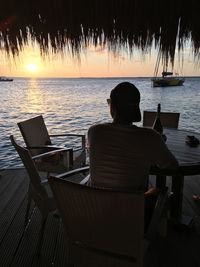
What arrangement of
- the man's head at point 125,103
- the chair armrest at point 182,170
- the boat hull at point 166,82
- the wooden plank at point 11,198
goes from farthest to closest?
the boat hull at point 166,82
the wooden plank at point 11,198
the chair armrest at point 182,170
the man's head at point 125,103

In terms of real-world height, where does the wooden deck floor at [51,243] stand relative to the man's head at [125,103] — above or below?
below

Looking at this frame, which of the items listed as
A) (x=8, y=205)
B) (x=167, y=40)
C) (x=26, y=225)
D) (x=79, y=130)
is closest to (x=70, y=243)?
(x=26, y=225)

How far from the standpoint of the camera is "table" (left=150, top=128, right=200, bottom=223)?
157 centimetres

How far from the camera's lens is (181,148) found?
6.34 feet

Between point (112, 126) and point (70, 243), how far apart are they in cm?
67

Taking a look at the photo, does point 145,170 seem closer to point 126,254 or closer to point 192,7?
point 126,254

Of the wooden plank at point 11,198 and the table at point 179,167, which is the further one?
the wooden plank at point 11,198

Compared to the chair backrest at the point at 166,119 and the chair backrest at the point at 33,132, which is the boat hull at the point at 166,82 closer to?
the chair backrest at the point at 166,119

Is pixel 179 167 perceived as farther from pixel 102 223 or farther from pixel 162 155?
pixel 102 223

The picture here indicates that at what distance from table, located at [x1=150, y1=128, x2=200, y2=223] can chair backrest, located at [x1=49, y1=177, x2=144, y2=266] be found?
0.64m

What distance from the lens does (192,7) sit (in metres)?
1.93

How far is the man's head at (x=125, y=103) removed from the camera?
3.97 ft

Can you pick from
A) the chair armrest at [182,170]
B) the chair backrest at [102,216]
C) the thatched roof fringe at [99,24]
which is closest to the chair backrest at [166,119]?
the thatched roof fringe at [99,24]

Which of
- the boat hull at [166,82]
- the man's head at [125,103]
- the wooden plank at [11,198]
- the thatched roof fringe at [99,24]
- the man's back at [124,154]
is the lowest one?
the boat hull at [166,82]
